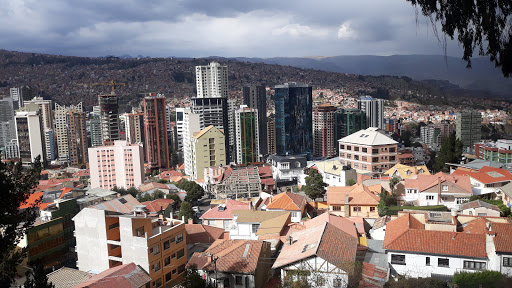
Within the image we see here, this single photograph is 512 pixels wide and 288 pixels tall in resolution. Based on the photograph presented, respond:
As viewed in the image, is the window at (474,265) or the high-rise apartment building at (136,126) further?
the high-rise apartment building at (136,126)

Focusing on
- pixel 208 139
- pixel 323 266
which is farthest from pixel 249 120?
pixel 323 266

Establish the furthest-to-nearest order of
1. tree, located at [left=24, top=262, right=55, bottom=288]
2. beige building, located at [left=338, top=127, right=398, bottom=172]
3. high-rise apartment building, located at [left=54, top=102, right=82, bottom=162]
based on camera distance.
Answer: high-rise apartment building, located at [left=54, top=102, right=82, bottom=162], beige building, located at [left=338, top=127, right=398, bottom=172], tree, located at [left=24, top=262, right=55, bottom=288]

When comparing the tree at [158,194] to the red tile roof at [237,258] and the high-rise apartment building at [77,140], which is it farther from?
the high-rise apartment building at [77,140]

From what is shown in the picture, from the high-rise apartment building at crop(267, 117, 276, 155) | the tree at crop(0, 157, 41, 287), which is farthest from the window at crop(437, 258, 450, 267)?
the high-rise apartment building at crop(267, 117, 276, 155)

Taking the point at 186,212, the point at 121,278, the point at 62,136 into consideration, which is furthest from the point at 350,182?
the point at 62,136

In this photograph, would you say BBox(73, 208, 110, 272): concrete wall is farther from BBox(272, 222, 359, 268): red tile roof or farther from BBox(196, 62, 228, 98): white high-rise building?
BBox(196, 62, 228, 98): white high-rise building

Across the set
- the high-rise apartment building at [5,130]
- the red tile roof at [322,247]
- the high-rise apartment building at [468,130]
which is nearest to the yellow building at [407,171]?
the red tile roof at [322,247]
